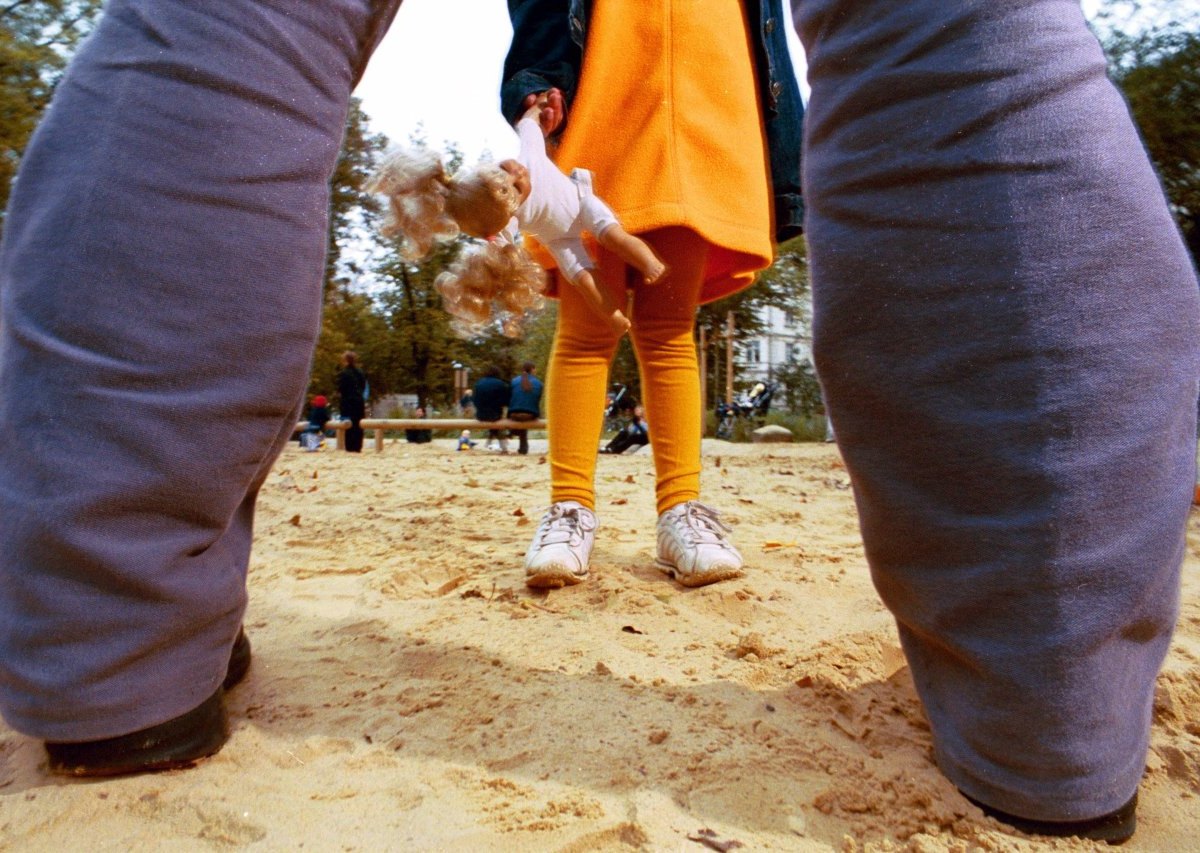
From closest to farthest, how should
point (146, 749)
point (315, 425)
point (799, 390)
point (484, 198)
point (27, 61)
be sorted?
point (146, 749) → point (484, 198) → point (27, 61) → point (315, 425) → point (799, 390)

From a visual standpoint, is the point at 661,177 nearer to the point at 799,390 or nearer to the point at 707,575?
the point at 707,575

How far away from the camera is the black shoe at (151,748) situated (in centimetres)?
93

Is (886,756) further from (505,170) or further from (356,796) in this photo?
(505,170)

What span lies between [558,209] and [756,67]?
2.78 ft

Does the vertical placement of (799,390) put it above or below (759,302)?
below

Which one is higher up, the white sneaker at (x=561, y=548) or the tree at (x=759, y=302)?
the tree at (x=759, y=302)

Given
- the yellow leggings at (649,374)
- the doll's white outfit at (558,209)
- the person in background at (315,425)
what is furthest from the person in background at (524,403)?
the doll's white outfit at (558,209)

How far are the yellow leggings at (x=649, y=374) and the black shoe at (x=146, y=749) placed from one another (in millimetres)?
1217

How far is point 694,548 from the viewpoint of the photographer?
1957 mm

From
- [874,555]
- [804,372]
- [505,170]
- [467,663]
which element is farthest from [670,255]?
[804,372]

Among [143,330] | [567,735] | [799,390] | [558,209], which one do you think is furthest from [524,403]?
[799,390]

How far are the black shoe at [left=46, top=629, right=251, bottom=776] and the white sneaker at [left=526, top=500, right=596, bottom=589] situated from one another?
2.88 feet

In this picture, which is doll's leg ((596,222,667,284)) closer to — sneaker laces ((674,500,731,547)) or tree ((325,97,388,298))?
sneaker laces ((674,500,731,547))

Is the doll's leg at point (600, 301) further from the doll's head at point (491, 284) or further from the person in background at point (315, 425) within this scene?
the person in background at point (315, 425)
